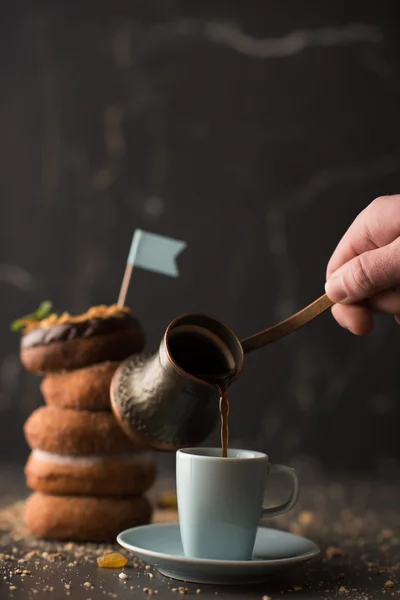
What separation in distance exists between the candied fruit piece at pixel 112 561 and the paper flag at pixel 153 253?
0.47m

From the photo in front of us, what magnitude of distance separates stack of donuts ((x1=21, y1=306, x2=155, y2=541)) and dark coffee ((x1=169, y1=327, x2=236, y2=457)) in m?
0.18

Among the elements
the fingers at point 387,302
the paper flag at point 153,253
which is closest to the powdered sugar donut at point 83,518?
the paper flag at point 153,253

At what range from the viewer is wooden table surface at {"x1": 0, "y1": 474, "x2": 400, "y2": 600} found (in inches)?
34.7

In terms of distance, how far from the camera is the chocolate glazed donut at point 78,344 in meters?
1.19

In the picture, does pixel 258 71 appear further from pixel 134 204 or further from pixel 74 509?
pixel 74 509

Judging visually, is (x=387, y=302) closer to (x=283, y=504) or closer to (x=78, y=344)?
(x=283, y=504)

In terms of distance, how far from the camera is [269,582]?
948mm

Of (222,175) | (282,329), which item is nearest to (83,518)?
(282,329)

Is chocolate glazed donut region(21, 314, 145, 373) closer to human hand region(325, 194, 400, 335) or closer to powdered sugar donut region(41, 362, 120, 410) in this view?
powdered sugar donut region(41, 362, 120, 410)

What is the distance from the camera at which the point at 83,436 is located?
1.16 meters

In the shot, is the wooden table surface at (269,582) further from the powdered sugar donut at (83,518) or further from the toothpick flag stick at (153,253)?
the toothpick flag stick at (153,253)

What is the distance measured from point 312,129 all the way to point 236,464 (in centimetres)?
136

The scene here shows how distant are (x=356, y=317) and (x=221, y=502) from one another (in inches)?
16.5

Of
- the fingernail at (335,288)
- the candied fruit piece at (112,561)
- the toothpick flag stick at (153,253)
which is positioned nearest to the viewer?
the candied fruit piece at (112,561)
